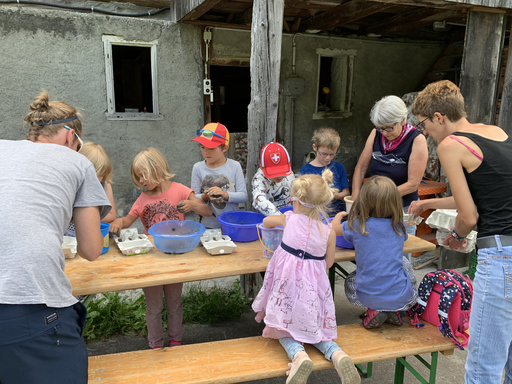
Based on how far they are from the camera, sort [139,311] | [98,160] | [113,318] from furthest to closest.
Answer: [139,311] < [113,318] < [98,160]

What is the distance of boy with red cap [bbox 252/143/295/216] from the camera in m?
3.01

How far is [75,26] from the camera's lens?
5.31m

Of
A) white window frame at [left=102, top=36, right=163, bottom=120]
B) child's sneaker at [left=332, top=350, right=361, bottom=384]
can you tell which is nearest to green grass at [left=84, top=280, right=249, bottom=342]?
child's sneaker at [left=332, top=350, right=361, bottom=384]

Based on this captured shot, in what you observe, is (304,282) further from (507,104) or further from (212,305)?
(507,104)

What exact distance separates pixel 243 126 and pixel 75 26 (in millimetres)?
7140

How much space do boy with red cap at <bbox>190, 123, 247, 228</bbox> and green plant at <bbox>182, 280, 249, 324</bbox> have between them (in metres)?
0.98

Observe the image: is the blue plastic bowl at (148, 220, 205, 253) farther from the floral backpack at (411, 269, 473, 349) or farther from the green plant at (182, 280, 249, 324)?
the floral backpack at (411, 269, 473, 349)

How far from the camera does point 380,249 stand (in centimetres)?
241

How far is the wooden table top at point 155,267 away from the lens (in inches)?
87.4

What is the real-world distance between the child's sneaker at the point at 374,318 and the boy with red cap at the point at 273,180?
0.95 metres

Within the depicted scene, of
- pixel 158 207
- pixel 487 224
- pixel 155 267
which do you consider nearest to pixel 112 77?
Result: pixel 158 207

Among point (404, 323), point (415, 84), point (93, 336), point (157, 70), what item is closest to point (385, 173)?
point (404, 323)

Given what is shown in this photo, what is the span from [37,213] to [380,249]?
6.08 feet

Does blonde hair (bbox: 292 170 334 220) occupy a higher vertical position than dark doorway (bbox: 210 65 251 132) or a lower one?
lower
